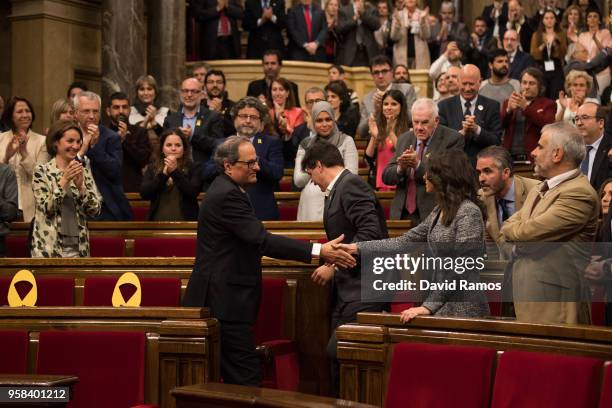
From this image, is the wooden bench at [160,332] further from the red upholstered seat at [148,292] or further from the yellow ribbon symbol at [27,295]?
the red upholstered seat at [148,292]

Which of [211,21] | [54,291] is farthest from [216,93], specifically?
[54,291]

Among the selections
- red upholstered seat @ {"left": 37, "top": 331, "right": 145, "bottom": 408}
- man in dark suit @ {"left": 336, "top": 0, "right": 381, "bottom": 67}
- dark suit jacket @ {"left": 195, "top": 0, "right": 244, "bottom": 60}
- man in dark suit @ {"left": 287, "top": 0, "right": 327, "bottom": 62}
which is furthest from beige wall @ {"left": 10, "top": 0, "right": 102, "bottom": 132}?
red upholstered seat @ {"left": 37, "top": 331, "right": 145, "bottom": 408}

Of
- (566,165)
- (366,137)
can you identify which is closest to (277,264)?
(566,165)

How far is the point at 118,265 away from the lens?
5.42 metres

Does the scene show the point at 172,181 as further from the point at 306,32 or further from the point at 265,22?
the point at 306,32

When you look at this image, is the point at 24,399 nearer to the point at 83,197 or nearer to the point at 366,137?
the point at 83,197

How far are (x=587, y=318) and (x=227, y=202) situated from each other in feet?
5.09

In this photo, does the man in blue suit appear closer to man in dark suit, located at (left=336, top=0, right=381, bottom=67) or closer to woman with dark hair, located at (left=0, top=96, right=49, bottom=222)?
woman with dark hair, located at (left=0, top=96, right=49, bottom=222)

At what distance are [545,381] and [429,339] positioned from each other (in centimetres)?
56

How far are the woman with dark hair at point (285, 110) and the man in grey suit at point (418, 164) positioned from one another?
6.17 feet

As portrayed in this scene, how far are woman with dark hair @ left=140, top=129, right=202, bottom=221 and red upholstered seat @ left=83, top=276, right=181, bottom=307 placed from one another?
52.7 inches

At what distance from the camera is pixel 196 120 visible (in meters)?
7.71

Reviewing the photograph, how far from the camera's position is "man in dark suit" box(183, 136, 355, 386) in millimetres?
4590

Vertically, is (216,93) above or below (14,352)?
above
